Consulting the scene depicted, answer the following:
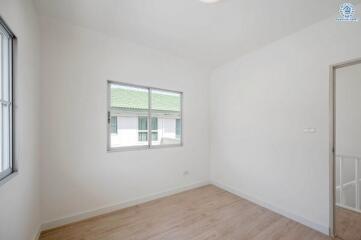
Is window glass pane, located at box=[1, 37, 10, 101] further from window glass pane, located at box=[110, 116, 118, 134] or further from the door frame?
the door frame

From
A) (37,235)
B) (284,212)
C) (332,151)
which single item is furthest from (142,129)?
(332,151)

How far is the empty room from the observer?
2057mm

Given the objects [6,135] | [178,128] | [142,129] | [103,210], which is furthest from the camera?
[178,128]

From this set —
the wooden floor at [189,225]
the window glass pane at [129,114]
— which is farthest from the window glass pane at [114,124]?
the wooden floor at [189,225]

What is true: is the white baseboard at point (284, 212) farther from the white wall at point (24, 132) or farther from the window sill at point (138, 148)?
the white wall at point (24, 132)

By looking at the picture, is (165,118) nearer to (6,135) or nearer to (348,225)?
(6,135)

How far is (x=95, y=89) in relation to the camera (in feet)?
8.86

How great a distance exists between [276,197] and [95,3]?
412cm

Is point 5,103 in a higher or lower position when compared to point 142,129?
higher

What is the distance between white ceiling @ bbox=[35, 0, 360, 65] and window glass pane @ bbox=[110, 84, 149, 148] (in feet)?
3.17

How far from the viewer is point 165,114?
3615mm

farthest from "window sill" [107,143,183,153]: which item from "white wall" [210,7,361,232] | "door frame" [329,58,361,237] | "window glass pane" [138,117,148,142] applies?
"door frame" [329,58,361,237]

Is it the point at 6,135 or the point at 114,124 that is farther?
the point at 114,124

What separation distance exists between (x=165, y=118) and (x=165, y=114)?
9 cm
